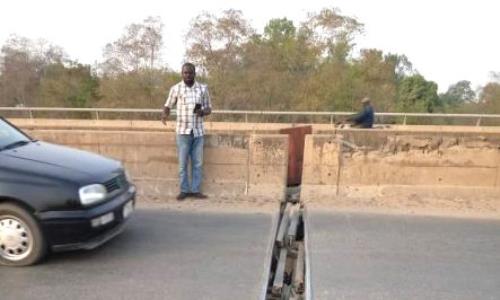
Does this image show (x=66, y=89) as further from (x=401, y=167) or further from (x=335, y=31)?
(x=401, y=167)

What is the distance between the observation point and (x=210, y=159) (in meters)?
7.06

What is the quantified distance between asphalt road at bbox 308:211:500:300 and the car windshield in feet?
10.3

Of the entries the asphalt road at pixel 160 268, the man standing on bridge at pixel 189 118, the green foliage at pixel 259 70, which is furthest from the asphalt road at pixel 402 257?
the green foliage at pixel 259 70

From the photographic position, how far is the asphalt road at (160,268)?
12.4ft

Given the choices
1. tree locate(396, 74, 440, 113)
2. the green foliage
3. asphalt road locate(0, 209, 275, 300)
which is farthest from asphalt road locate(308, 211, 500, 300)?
tree locate(396, 74, 440, 113)

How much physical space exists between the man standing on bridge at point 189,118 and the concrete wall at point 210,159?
11.6 inches

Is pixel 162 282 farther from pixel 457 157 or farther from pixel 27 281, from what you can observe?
pixel 457 157

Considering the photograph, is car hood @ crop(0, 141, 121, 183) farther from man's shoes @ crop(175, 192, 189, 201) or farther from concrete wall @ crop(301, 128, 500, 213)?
concrete wall @ crop(301, 128, 500, 213)

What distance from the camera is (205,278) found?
4.05 meters

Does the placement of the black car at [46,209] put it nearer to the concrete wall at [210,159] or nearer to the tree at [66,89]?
the concrete wall at [210,159]

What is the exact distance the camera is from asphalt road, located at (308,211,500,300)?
12.8 ft

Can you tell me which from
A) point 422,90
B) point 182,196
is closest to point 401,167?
point 182,196

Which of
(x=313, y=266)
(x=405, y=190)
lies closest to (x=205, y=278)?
(x=313, y=266)

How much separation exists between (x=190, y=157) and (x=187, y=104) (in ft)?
2.54
